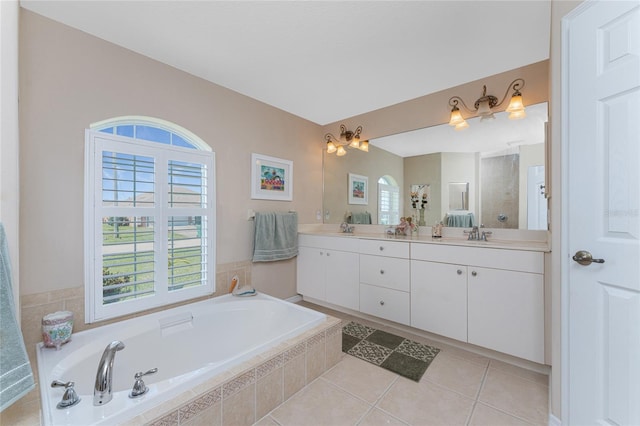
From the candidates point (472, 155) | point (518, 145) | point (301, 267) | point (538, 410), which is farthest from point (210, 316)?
point (518, 145)

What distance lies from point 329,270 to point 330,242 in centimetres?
32

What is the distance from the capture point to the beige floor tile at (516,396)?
4.84 feet

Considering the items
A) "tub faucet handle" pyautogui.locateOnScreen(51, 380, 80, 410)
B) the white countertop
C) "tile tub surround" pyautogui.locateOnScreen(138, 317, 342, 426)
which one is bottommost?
"tile tub surround" pyautogui.locateOnScreen(138, 317, 342, 426)

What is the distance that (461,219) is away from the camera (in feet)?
8.32

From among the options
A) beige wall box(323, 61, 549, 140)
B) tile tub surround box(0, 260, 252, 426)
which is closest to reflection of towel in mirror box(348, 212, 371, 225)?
beige wall box(323, 61, 549, 140)

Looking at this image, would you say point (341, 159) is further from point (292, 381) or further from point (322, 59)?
point (292, 381)

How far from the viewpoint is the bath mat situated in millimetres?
1912

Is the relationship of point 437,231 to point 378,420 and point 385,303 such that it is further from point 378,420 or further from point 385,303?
point 378,420

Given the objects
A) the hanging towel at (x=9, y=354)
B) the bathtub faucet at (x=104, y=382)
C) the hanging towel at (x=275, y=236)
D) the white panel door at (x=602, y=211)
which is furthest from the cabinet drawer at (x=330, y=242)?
the hanging towel at (x=9, y=354)

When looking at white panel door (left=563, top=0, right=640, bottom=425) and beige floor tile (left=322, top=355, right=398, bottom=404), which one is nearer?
white panel door (left=563, top=0, right=640, bottom=425)

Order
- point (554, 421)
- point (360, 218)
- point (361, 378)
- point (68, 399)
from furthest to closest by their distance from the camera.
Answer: point (360, 218) → point (361, 378) → point (554, 421) → point (68, 399)

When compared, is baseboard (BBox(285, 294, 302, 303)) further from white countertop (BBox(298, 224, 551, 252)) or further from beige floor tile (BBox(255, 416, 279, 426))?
beige floor tile (BBox(255, 416, 279, 426))

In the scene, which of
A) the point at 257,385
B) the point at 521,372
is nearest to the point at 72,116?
the point at 257,385

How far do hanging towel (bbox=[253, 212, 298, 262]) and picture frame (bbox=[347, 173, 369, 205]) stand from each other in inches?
30.6
